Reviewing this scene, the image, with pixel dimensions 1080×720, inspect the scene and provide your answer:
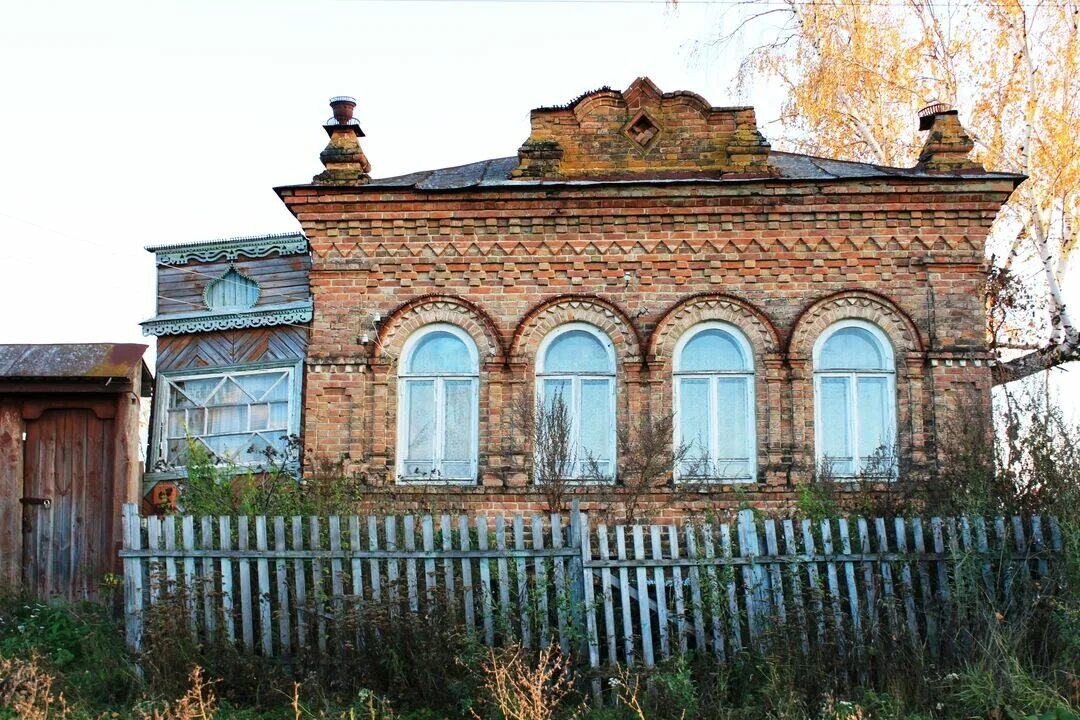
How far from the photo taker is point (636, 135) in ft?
43.8

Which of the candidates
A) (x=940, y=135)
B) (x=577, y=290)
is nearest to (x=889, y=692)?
(x=577, y=290)

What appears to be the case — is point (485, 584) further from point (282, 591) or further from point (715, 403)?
point (715, 403)

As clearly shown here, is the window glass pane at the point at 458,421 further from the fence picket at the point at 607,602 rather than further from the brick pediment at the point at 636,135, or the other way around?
the fence picket at the point at 607,602

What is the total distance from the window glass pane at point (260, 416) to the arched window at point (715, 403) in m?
4.56

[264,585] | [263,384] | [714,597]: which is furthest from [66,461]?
[714,597]

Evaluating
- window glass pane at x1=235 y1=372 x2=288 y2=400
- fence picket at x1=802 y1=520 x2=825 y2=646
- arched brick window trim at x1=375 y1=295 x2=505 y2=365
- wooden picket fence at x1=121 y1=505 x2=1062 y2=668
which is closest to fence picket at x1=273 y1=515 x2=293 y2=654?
wooden picket fence at x1=121 y1=505 x2=1062 y2=668

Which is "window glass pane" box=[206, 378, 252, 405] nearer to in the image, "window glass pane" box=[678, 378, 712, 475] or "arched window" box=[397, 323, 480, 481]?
"arched window" box=[397, 323, 480, 481]

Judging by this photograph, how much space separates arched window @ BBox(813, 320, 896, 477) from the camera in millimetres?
12531

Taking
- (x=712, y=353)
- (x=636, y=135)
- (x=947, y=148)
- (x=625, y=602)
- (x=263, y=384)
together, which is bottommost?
(x=625, y=602)

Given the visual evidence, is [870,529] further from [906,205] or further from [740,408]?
[906,205]

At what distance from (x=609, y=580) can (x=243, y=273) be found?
696cm

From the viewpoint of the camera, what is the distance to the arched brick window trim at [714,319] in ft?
41.7

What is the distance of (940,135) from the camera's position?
42.9 feet

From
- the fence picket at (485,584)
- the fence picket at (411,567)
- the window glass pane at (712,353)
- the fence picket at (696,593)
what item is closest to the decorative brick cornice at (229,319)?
the window glass pane at (712,353)
